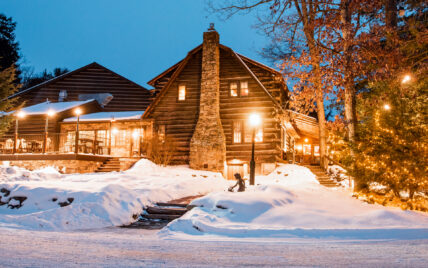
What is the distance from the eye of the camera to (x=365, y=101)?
12953mm

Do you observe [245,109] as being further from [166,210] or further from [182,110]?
[166,210]

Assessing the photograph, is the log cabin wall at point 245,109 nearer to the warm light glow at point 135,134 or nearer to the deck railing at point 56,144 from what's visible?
the warm light glow at point 135,134

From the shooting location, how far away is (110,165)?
23703 mm

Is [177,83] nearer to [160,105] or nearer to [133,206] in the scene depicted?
[160,105]

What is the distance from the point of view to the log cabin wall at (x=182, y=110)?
2511 centimetres

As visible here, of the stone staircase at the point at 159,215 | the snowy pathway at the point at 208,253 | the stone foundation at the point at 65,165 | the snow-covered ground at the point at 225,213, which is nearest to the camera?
the snowy pathway at the point at 208,253

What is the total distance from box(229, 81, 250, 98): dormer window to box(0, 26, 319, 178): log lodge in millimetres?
68

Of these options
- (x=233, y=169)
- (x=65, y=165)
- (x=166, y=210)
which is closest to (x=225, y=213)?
(x=166, y=210)

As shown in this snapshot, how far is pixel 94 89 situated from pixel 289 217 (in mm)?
29435

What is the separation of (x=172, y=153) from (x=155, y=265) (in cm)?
1972

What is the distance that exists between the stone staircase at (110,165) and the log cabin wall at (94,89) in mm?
10721

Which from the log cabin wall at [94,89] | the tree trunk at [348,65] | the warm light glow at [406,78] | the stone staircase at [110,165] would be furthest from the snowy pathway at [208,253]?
the log cabin wall at [94,89]

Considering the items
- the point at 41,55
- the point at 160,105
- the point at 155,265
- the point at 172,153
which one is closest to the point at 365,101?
the point at 155,265

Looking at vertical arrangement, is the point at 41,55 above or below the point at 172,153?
above
